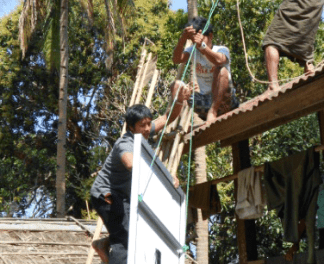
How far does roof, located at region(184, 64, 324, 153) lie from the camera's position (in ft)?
18.0

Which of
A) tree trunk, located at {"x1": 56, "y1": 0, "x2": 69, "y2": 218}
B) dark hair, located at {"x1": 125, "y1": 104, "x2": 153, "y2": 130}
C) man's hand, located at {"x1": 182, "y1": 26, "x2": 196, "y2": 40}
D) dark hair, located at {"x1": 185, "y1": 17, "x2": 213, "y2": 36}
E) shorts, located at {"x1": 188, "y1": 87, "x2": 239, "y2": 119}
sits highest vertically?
tree trunk, located at {"x1": 56, "y1": 0, "x2": 69, "y2": 218}

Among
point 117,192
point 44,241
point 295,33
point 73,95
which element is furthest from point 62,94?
point 117,192

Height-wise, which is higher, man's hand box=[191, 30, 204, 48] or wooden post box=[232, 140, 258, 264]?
man's hand box=[191, 30, 204, 48]

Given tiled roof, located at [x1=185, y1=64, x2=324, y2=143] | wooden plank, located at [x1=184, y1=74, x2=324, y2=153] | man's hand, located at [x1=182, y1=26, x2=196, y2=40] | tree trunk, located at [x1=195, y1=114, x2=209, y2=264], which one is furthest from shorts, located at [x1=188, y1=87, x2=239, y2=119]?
tree trunk, located at [x1=195, y1=114, x2=209, y2=264]

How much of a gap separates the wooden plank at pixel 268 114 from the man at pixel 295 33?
1.81ft

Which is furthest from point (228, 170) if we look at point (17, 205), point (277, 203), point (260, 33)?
point (277, 203)

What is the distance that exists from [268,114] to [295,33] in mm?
953

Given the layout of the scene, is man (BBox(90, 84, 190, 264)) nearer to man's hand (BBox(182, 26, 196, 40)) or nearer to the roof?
the roof

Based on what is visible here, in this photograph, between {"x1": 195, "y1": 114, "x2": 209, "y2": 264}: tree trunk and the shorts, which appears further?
Result: {"x1": 195, "y1": 114, "x2": 209, "y2": 264}: tree trunk

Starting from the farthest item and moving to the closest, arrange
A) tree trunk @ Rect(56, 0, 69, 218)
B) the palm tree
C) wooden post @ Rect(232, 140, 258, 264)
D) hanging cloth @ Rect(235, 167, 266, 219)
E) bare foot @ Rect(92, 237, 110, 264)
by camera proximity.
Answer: tree trunk @ Rect(56, 0, 69, 218) < the palm tree < wooden post @ Rect(232, 140, 258, 264) < hanging cloth @ Rect(235, 167, 266, 219) < bare foot @ Rect(92, 237, 110, 264)

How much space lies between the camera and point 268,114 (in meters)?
6.09

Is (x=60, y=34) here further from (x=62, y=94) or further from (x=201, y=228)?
(x=201, y=228)

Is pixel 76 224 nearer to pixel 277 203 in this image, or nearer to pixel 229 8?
A: pixel 277 203

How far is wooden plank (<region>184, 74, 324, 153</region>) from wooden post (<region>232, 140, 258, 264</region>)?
0.36ft
